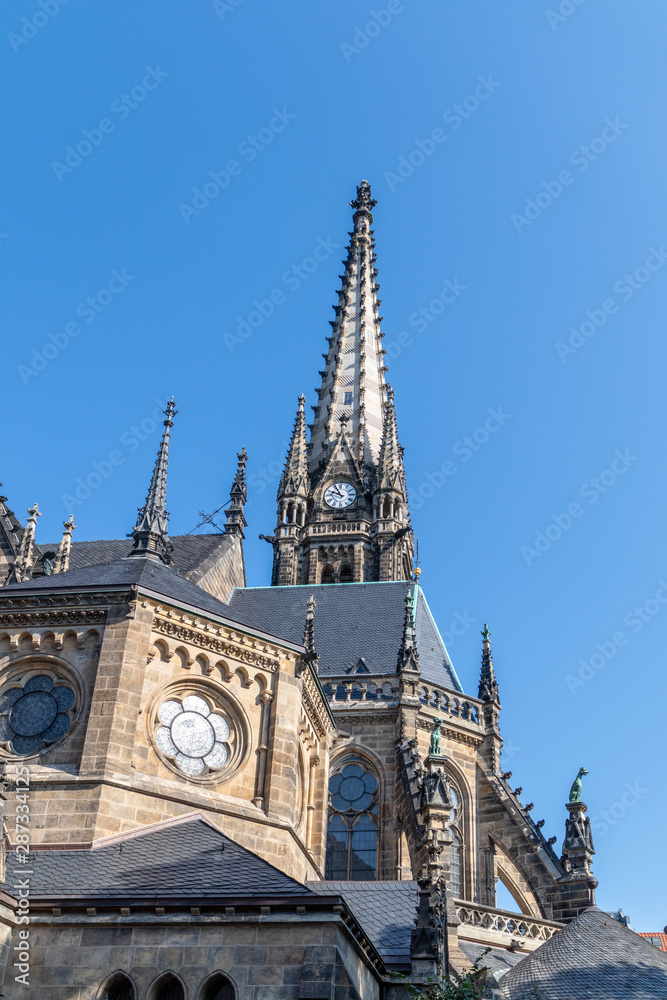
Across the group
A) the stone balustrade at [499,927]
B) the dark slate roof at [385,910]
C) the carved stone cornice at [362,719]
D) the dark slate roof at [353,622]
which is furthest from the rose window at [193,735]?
the dark slate roof at [353,622]

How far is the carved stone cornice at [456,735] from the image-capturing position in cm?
3150

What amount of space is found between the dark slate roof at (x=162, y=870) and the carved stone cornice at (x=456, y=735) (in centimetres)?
1445

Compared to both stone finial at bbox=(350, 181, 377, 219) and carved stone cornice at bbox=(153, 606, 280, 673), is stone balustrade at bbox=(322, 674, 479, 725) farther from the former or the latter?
stone finial at bbox=(350, 181, 377, 219)

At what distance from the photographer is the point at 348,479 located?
54938 millimetres

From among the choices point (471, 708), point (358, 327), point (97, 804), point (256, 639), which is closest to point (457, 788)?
point (471, 708)

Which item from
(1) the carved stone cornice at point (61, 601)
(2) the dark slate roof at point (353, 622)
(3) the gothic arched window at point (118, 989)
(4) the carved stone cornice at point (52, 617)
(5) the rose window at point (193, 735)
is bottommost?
(3) the gothic arched window at point (118, 989)

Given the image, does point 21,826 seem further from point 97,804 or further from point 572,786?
point 572,786

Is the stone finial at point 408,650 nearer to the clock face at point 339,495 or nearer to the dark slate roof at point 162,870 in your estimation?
the dark slate roof at point 162,870

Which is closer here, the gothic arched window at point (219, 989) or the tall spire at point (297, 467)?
the gothic arched window at point (219, 989)

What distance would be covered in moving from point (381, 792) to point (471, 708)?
5088mm

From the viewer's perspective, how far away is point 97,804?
1741cm

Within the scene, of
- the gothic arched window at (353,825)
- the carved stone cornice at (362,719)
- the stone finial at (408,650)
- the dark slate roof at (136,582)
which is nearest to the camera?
the dark slate roof at (136,582)

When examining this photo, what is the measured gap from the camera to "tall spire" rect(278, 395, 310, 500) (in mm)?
54406

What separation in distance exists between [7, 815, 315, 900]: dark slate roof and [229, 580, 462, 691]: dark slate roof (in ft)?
50.0
